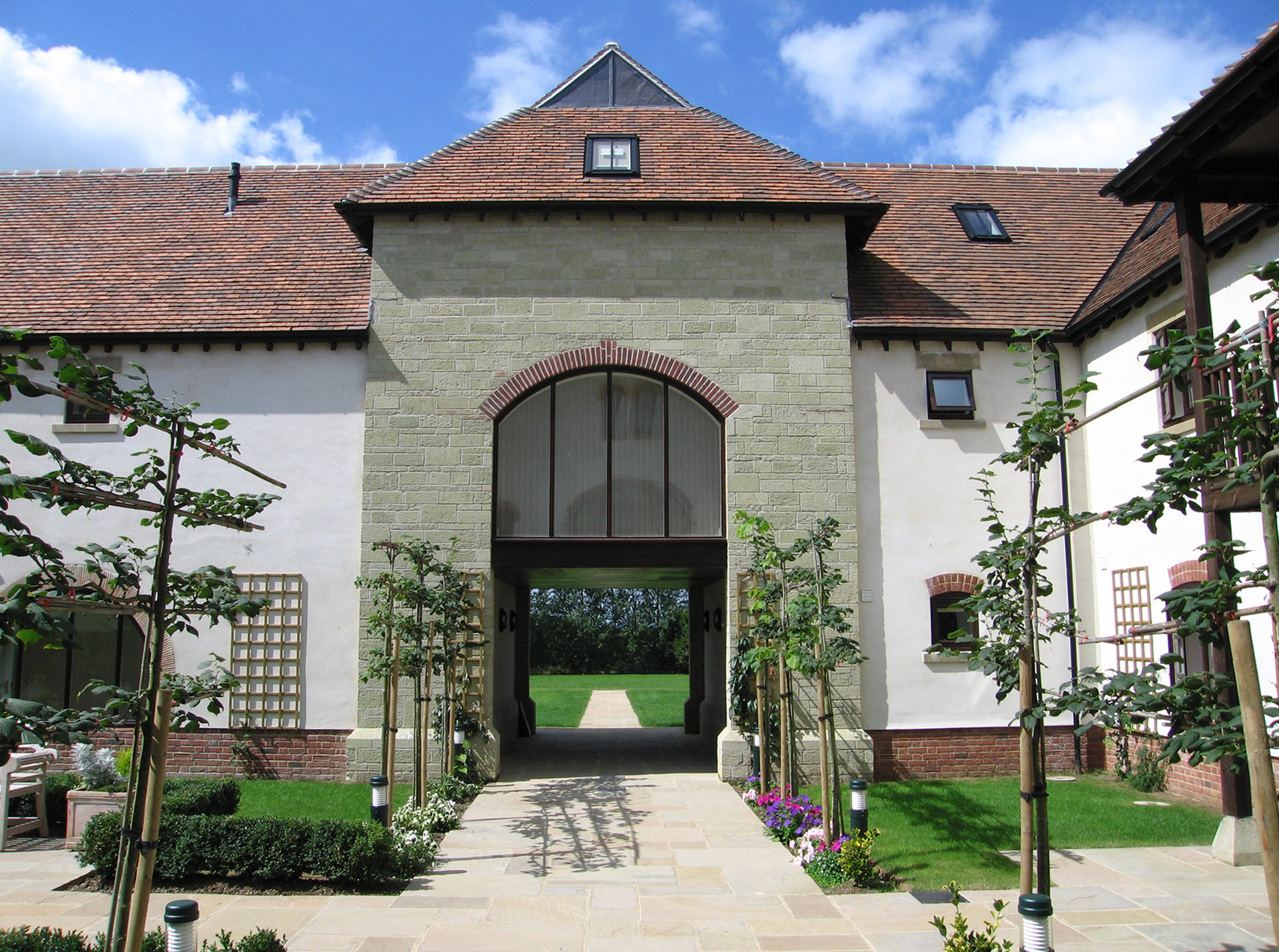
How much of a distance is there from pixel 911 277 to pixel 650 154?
4.45m

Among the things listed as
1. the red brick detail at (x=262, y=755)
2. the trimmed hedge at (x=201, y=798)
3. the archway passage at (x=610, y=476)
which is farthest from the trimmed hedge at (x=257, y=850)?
the archway passage at (x=610, y=476)

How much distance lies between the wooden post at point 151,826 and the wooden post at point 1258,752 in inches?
200

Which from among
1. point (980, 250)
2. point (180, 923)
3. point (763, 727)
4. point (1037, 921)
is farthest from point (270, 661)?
point (980, 250)

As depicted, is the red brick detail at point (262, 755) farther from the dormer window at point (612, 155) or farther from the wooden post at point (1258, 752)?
the wooden post at point (1258, 752)

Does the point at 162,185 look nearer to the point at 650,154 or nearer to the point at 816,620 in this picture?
the point at 650,154

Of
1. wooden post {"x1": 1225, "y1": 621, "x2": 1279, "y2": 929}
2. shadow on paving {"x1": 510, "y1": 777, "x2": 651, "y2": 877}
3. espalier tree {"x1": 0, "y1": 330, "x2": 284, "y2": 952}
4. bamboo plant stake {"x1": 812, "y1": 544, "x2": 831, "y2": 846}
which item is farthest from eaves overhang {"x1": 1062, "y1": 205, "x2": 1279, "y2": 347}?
espalier tree {"x1": 0, "y1": 330, "x2": 284, "y2": 952}

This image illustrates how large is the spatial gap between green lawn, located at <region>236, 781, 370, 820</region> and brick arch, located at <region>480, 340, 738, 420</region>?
205 inches

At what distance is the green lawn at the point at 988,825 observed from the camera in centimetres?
825

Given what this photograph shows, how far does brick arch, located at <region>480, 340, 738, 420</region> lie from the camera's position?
1280 centimetres

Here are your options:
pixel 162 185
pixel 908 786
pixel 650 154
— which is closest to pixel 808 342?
pixel 650 154

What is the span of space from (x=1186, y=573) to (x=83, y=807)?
12.2 meters

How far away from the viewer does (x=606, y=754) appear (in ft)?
50.0

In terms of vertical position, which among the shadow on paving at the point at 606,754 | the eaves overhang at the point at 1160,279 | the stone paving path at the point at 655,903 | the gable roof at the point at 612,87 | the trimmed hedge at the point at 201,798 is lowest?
the shadow on paving at the point at 606,754

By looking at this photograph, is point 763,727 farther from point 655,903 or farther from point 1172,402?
point 1172,402
